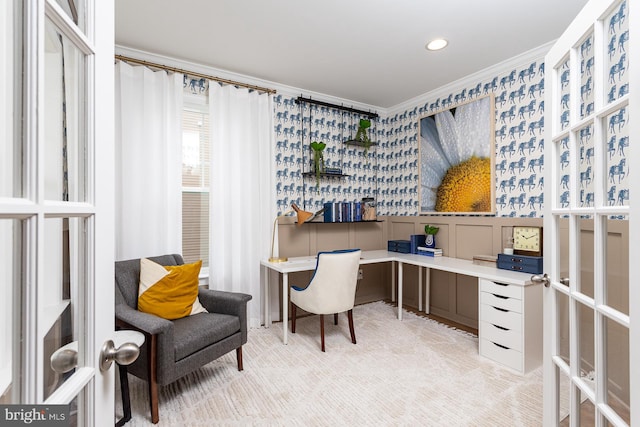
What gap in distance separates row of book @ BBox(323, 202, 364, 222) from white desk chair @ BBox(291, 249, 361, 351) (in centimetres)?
97

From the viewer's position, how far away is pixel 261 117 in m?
3.27

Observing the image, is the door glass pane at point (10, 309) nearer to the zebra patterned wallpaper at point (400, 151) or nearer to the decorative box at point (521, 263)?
the decorative box at point (521, 263)

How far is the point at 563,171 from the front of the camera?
4.01 ft

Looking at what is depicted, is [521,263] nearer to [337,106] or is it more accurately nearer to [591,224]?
[591,224]

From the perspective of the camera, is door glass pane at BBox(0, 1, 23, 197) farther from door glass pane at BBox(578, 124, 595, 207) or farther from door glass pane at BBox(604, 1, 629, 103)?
door glass pane at BBox(578, 124, 595, 207)

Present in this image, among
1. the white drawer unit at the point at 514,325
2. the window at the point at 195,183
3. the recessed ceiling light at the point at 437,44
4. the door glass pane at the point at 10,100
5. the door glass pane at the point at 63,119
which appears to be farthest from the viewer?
the window at the point at 195,183

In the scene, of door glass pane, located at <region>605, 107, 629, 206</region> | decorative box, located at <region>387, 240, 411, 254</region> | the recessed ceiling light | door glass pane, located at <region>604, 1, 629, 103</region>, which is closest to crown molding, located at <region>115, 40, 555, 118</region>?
the recessed ceiling light

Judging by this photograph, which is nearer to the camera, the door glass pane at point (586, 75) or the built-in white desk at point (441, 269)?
the door glass pane at point (586, 75)

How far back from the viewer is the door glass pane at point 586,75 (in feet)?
3.27

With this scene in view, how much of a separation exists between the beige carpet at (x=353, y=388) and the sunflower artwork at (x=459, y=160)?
1.40 meters

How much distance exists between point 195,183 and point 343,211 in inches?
65.6

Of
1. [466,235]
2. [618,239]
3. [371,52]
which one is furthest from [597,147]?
[466,235]

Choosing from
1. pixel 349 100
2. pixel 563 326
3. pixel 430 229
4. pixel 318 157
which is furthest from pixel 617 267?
pixel 349 100

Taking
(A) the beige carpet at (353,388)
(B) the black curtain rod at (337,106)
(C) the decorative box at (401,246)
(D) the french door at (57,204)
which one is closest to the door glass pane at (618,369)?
(A) the beige carpet at (353,388)
